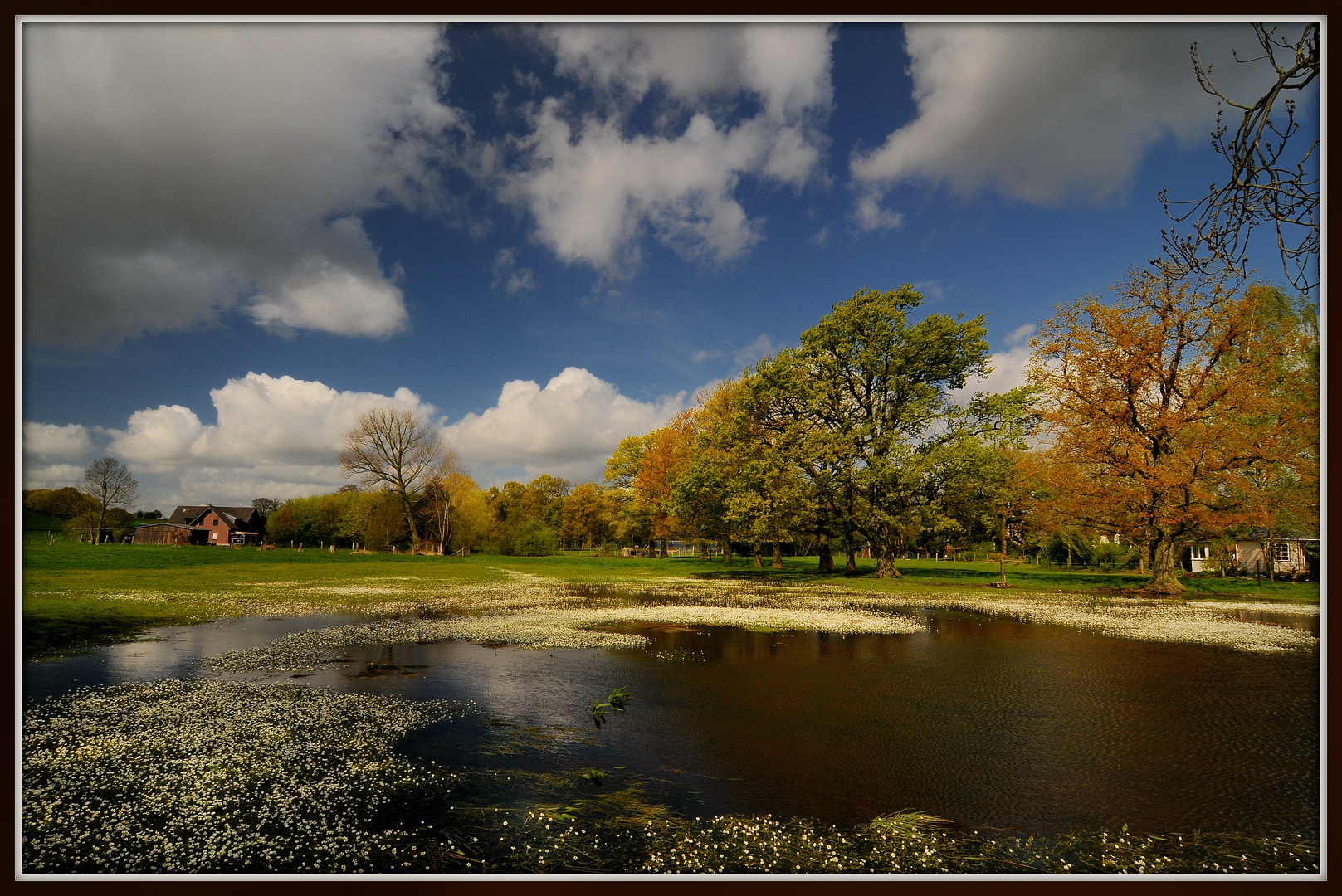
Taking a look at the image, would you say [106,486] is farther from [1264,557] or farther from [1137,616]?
[1264,557]

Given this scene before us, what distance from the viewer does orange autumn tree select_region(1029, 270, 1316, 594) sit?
25094 millimetres

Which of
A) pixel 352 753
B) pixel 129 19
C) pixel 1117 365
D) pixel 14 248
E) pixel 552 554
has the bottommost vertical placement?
pixel 552 554

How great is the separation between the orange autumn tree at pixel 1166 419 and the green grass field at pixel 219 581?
3.84 m

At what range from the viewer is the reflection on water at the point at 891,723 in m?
5.89

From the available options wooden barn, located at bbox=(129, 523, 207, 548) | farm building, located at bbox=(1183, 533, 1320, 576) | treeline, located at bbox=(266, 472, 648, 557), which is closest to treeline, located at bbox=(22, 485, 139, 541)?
treeline, located at bbox=(266, 472, 648, 557)

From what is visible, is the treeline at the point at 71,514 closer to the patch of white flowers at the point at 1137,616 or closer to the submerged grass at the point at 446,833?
the submerged grass at the point at 446,833

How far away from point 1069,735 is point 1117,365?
27335 millimetres

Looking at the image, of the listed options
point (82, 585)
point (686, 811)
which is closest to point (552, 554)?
point (82, 585)

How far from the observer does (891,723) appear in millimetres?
8367

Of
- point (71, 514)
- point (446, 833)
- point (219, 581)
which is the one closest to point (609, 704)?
point (446, 833)

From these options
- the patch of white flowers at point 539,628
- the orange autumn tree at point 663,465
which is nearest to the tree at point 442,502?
the orange autumn tree at point 663,465

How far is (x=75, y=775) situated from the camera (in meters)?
6.02
